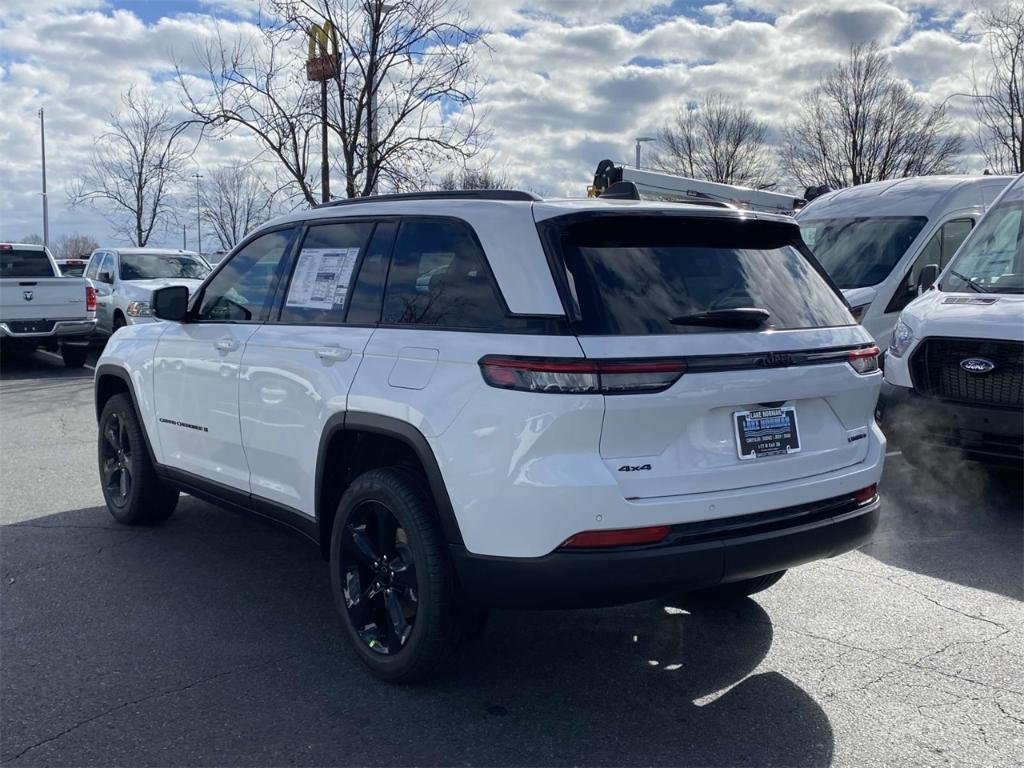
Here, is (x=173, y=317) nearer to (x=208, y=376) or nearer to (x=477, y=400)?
(x=208, y=376)

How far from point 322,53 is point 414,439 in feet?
43.5

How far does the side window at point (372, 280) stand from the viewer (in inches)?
163

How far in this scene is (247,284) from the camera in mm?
5070

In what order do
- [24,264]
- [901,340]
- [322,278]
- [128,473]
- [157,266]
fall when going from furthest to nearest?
1. [157,266]
2. [24,264]
3. [901,340]
4. [128,473]
5. [322,278]

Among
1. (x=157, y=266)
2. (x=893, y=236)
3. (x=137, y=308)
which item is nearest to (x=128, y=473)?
(x=893, y=236)

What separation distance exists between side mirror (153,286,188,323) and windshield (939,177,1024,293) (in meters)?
5.18

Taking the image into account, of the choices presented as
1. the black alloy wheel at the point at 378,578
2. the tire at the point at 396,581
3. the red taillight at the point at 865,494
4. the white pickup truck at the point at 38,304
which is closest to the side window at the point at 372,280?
the tire at the point at 396,581

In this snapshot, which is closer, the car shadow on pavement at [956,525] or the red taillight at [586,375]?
the red taillight at [586,375]

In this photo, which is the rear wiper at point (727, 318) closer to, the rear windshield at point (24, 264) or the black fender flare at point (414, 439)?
the black fender flare at point (414, 439)

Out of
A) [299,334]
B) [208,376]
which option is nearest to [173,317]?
[208,376]

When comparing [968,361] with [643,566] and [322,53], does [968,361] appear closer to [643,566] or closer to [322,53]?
[643,566]

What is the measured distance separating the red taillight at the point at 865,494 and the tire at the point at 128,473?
379 cm

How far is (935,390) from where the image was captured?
6559mm

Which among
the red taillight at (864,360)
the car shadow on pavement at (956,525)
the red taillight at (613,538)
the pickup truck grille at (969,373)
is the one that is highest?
the red taillight at (864,360)
